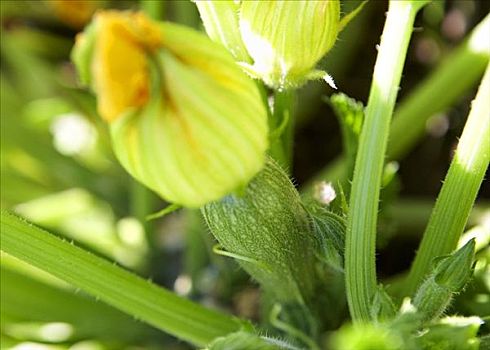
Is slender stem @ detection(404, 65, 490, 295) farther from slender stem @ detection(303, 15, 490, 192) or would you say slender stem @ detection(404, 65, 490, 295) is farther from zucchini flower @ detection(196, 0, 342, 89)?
slender stem @ detection(303, 15, 490, 192)

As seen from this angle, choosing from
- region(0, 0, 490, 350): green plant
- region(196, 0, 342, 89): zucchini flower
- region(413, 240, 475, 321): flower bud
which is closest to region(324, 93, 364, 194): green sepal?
region(0, 0, 490, 350): green plant

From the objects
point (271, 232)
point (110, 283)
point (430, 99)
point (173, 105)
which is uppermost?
point (173, 105)

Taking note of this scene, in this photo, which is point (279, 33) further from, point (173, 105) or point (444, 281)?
point (444, 281)

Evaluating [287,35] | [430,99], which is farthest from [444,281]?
[430,99]

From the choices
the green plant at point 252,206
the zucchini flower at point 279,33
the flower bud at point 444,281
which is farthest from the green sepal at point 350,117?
the flower bud at point 444,281

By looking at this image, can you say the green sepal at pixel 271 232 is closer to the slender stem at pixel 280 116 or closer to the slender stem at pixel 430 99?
the slender stem at pixel 280 116

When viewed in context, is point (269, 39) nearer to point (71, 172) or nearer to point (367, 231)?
point (367, 231)

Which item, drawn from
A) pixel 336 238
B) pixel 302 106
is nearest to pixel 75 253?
pixel 336 238
